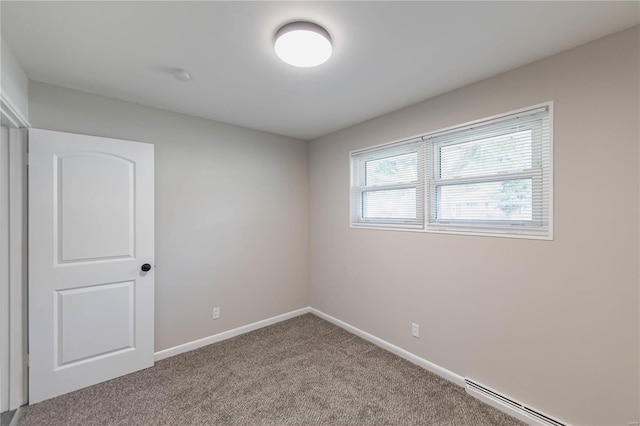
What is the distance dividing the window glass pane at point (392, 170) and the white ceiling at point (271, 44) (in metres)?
0.57

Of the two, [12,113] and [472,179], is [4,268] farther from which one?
[472,179]

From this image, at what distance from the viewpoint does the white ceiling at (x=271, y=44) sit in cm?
137

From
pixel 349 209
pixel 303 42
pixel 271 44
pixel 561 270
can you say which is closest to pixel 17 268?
pixel 271 44

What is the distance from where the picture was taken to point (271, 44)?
1637 millimetres

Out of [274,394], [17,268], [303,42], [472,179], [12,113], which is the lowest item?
[274,394]

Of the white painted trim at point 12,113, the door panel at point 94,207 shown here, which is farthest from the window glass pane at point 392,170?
the white painted trim at point 12,113

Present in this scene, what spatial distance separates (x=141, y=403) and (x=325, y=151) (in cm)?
304

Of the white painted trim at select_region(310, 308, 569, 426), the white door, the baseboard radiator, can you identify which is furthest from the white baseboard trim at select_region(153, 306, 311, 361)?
the baseboard radiator

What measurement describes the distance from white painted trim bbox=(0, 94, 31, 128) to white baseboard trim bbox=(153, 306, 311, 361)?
2.13 m

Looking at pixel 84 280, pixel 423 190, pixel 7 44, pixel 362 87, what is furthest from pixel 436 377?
pixel 7 44

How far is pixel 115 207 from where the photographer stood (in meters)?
2.31

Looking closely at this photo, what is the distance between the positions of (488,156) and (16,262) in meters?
3.58

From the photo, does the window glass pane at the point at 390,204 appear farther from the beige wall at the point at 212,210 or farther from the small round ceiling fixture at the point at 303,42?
the small round ceiling fixture at the point at 303,42

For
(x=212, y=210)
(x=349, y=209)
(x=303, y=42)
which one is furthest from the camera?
(x=349, y=209)
